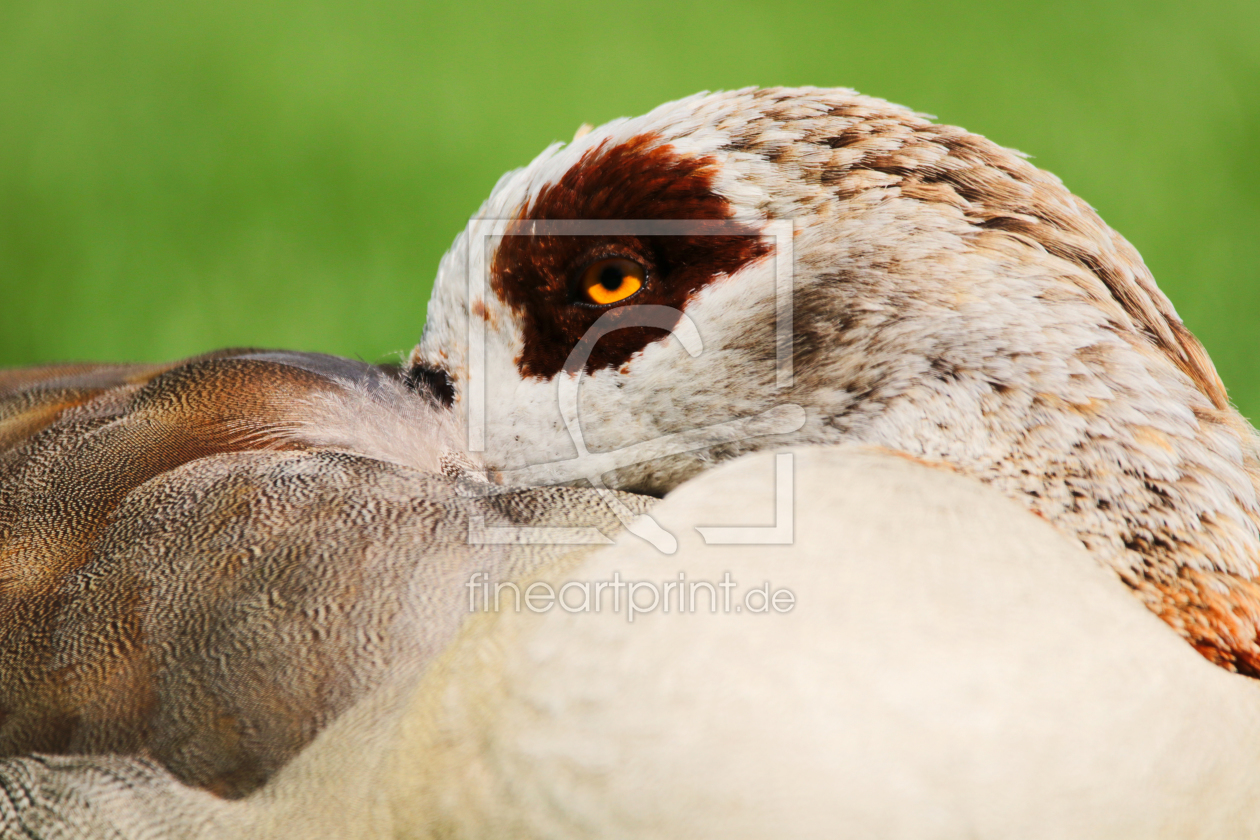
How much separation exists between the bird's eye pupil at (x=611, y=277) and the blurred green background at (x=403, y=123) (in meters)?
2.24

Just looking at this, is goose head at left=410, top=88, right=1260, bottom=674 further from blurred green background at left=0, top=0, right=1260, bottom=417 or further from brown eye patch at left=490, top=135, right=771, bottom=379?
blurred green background at left=0, top=0, right=1260, bottom=417

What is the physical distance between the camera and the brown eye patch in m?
1.36

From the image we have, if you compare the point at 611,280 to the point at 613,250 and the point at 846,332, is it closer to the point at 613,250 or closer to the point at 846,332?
the point at 613,250

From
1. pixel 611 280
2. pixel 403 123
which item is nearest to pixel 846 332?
pixel 611 280

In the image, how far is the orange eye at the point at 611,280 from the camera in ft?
4.57

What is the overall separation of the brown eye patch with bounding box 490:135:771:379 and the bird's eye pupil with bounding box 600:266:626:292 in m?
0.02

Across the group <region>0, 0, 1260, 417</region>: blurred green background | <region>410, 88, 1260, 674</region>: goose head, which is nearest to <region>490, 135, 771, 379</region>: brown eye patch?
<region>410, 88, 1260, 674</region>: goose head

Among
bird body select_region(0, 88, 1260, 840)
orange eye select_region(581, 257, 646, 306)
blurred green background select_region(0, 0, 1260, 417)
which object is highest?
blurred green background select_region(0, 0, 1260, 417)

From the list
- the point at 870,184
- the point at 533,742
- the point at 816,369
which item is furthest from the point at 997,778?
the point at 870,184

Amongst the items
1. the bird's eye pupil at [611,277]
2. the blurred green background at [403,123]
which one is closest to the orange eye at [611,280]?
the bird's eye pupil at [611,277]

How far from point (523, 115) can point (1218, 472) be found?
3.66 metres

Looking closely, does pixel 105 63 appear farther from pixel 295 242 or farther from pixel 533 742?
pixel 533 742

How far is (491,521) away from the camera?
1.21 m

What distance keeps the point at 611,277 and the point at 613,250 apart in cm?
3
